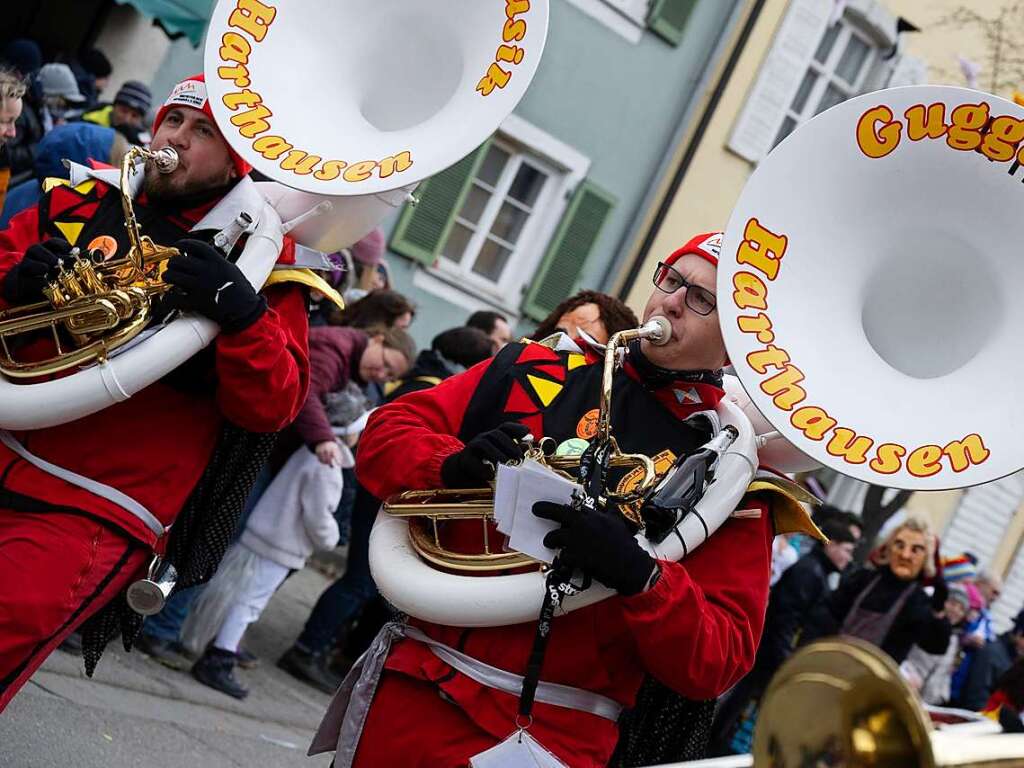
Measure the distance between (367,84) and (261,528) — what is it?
307 cm

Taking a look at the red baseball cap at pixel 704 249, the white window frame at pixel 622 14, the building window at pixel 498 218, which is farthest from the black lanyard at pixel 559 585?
the white window frame at pixel 622 14

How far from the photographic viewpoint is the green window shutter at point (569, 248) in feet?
45.7

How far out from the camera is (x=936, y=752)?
1.81m

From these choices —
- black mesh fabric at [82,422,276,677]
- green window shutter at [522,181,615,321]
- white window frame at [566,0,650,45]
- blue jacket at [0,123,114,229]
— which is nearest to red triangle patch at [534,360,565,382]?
black mesh fabric at [82,422,276,677]

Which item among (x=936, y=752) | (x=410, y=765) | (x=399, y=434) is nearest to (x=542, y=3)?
(x=399, y=434)

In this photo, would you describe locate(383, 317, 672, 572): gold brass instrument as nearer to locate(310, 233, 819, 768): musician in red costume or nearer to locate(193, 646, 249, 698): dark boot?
locate(310, 233, 819, 768): musician in red costume

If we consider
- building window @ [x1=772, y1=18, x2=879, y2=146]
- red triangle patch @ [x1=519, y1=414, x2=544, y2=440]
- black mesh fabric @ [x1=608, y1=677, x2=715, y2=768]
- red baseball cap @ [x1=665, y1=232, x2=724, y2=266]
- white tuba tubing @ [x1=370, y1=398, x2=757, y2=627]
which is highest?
building window @ [x1=772, y1=18, x2=879, y2=146]

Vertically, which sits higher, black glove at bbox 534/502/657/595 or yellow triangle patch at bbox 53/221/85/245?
yellow triangle patch at bbox 53/221/85/245

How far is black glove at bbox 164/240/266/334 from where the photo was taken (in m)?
3.35

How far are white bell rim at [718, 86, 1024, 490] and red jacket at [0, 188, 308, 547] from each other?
114cm

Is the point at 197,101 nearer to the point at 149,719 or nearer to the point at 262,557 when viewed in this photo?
the point at 149,719

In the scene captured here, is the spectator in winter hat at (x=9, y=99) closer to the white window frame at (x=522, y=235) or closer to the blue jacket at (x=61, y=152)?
the blue jacket at (x=61, y=152)

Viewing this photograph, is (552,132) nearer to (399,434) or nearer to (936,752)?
(399,434)

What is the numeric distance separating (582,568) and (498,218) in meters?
11.4
